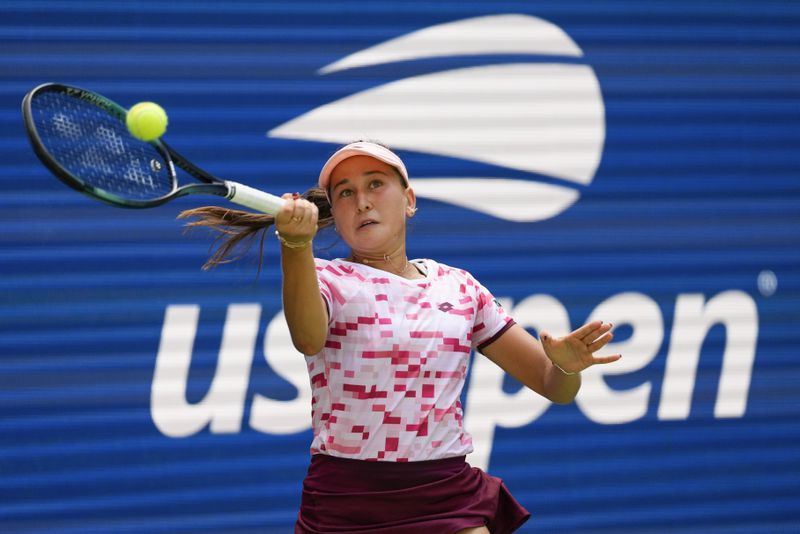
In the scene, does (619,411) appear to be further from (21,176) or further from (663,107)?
(21,176)

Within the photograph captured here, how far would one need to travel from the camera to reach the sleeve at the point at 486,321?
10.7ft

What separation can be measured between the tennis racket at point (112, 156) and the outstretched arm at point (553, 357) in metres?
0.91

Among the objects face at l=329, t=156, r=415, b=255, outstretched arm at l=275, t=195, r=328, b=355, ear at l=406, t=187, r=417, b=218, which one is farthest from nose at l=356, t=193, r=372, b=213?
outstretched arm at l=275, t=195, r=328, b=355

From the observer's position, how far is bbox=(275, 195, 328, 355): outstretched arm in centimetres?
268

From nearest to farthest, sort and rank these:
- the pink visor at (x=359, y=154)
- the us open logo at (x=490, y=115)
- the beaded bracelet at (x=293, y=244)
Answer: the beaded bracelet at (x=293, y=244) < the pink visor at (x=359, y=154) < the us open logo at (x=490, y=115)

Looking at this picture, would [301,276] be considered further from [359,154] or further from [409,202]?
[409,202]

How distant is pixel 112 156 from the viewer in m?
2.91

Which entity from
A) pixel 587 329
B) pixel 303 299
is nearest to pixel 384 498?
pixel 303 299

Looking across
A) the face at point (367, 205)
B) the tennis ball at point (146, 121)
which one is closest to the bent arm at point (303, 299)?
the face at point (367, 205)

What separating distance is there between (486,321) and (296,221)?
0.82 meters

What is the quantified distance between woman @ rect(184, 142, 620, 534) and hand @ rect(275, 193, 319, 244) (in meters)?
0.12

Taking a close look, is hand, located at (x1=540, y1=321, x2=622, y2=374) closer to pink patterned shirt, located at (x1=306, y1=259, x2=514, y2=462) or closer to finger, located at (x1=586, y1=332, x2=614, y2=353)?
finger, located at (x1=586, y1=332, x2=614, y2=353)

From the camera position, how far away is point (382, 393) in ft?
9.66

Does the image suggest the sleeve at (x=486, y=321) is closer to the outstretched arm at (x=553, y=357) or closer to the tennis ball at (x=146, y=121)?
the outstretched arm at (x=553, y=357)
